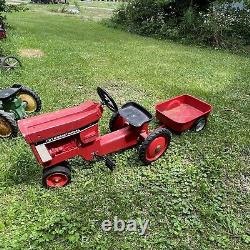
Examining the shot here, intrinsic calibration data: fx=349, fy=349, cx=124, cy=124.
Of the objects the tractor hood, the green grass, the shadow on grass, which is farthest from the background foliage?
the shadow on grass

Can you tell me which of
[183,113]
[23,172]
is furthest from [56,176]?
[183,113]

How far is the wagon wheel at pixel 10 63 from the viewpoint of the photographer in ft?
26.8

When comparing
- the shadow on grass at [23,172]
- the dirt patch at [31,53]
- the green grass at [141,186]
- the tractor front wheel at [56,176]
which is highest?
the tractor front wheel at [56,176]

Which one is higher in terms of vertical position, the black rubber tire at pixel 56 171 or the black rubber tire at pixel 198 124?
the black rubber tire at pixel 56 171

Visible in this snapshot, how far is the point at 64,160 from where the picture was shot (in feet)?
15.0

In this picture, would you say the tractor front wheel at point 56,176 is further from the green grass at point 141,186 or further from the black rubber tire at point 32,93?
the black rubber tire at point 32,93

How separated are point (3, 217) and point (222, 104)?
4868mm

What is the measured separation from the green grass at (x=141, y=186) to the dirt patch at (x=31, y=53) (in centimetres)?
173

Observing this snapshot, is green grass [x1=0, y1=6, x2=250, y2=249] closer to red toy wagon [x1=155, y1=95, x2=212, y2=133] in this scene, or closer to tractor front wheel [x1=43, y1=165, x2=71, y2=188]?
tractor front wheel [x1=43, y1=165, x2=71, y2=188]

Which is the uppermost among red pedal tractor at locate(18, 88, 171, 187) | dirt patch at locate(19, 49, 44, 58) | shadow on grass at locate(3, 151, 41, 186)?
red pedal tractor at locate(18, 88, 171, 187)

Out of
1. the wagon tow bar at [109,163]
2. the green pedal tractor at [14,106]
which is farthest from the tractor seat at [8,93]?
the wagon tow bar at [109,163]

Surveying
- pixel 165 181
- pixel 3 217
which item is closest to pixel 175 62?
pixel 165 181

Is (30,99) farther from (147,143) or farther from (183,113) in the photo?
(183,113)

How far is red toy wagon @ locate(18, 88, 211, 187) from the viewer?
169 inches
